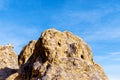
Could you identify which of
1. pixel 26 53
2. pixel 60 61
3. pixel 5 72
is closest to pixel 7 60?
pixel 5 72

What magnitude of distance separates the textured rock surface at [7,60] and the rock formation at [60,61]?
4.39 metres

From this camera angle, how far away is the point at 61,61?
811 inches

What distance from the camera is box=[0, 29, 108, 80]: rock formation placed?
20.0m

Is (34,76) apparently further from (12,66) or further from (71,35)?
(12,66)

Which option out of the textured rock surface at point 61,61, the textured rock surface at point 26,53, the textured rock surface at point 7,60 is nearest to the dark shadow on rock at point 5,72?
the textured rock surface at point 7,60

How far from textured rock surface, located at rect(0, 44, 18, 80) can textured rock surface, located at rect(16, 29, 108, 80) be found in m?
4.39

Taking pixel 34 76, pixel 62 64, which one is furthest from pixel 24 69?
pixel 62 64

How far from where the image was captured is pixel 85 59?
72.5 ft

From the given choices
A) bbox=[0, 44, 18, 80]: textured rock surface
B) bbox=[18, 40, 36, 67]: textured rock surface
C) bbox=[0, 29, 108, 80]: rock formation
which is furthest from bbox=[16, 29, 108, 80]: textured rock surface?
bbox=[0, 44, 18, 80]: textured rock surface

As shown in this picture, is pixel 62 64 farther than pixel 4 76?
No

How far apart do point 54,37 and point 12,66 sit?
9.25 m

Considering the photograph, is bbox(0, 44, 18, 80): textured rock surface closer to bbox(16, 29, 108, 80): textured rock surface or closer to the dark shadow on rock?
the dark shadow on rock

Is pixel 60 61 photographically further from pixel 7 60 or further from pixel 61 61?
pixel 7 60

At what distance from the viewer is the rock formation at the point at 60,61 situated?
20000 mm
